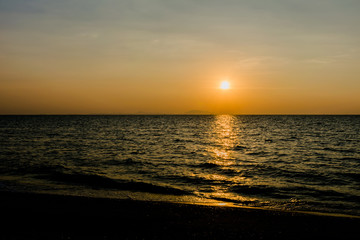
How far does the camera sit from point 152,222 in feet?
29.4

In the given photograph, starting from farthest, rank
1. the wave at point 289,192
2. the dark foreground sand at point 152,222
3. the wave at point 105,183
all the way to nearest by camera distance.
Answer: the wave at point 105,183 < the wave at point 289,192 < the dark foreground sand at point 152,222

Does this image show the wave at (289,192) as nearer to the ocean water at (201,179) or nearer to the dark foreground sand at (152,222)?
the ocean water at (201,179)

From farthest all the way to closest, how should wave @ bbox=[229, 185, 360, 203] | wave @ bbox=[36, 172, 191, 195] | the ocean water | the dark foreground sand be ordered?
wave @ bbox=[36, 172, 191, 195] → wave @ bbox=[229, 185, 360, 203] → the ocean water → the dark foreground sand

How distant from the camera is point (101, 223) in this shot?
8.84 m

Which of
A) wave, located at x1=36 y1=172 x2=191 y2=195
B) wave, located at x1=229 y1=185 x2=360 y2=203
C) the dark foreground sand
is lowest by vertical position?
wave, located at x1=36 y1=172 x2=191 y2=195

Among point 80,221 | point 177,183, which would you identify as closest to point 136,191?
point 177,183

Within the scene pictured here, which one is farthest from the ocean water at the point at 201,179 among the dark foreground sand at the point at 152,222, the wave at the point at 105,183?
the dark foreground sand at the point at 152,222

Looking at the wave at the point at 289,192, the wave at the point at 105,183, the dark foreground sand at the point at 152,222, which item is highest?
the dark foreground sand at the point at 152,222

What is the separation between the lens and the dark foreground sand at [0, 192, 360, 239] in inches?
313

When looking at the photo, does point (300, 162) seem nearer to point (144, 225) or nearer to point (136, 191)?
point (136, 191)

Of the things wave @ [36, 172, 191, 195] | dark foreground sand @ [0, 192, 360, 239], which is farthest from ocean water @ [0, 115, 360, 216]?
dark foreground sand @ [0, 192, 360, 239]

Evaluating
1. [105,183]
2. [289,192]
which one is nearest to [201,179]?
[289,192]

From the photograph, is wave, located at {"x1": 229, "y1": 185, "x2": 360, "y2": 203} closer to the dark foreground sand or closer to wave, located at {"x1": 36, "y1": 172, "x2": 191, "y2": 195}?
wave, located at {"x1": 36, "y1": 172, "x2": 191, "y2": 195}

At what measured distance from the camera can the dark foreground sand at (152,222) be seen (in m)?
7.94
